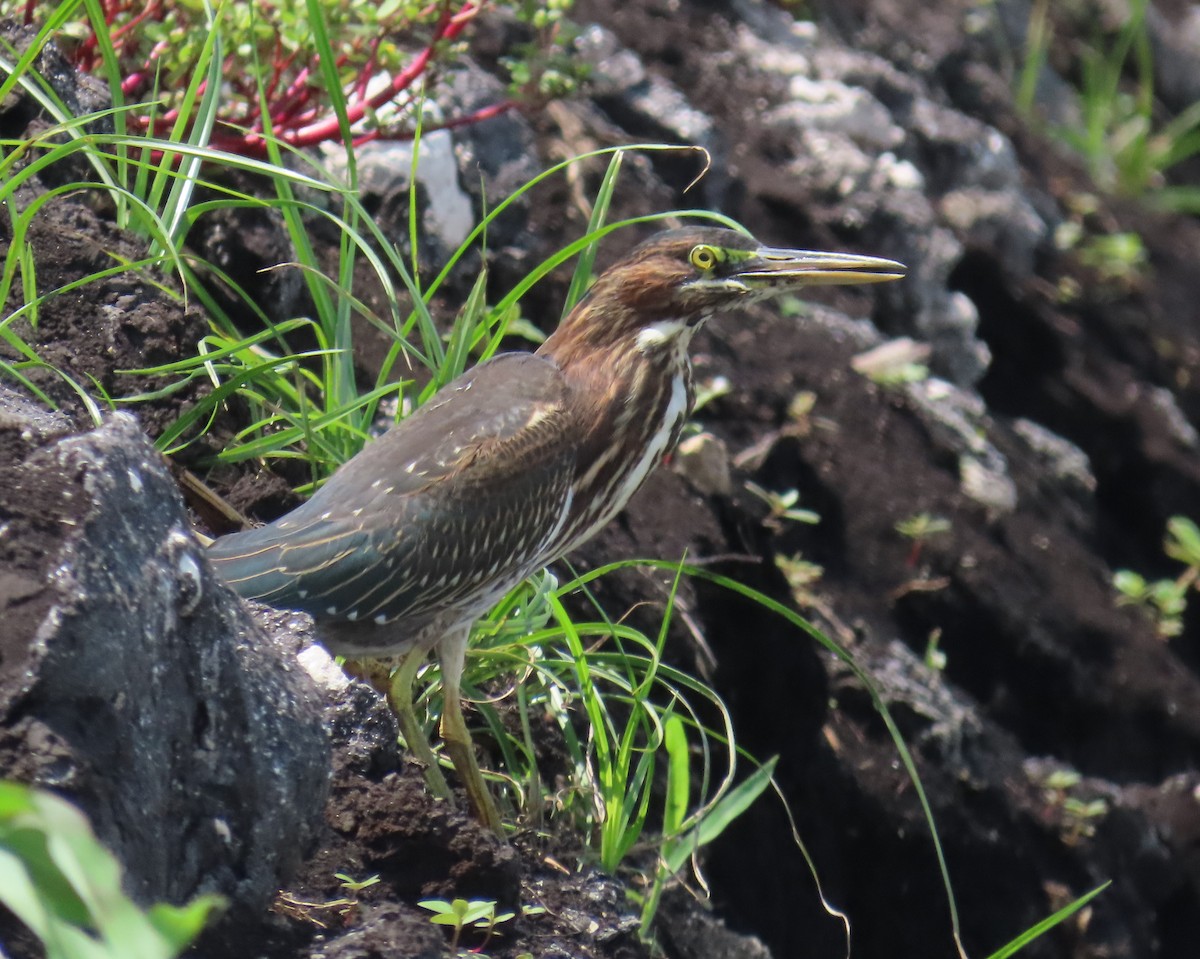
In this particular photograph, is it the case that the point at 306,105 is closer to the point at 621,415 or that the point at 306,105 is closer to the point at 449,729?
the point at 621,415

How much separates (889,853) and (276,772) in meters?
2.46

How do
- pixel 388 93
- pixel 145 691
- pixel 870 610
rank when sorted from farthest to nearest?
1. pixel 870 610
2. pixel 388 93
3. pixel 145 691

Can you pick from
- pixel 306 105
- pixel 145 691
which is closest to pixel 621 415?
pixel 306 105

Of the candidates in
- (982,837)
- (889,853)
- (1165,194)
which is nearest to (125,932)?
(889,853)

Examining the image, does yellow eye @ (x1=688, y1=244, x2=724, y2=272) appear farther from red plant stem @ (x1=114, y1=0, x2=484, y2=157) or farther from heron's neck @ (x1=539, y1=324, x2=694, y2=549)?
red plant stem @ (x1=114, y1=0, x2=484, y2=157)

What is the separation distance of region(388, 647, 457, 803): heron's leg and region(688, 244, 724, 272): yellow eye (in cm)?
100

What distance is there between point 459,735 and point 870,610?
2022 millimetres

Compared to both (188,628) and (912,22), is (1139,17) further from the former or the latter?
(188,628)

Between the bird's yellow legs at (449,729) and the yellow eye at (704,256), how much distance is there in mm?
928

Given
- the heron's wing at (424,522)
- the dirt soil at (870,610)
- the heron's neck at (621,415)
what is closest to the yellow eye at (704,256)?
the heron's neck at (621,415)

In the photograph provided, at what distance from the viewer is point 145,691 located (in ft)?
6.34

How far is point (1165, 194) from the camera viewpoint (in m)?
7.82

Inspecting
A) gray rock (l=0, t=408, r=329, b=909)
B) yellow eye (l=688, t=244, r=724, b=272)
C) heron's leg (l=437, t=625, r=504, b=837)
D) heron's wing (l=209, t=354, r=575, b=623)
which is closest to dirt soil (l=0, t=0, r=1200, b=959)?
heron's leg (l=437, t=625, r=504, b=837)

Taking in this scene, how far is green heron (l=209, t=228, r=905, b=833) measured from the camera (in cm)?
285
